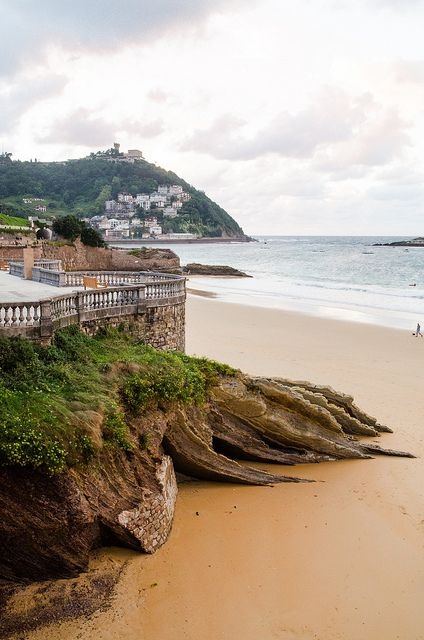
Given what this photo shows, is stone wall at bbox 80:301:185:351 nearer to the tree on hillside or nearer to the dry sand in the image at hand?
the dry sand

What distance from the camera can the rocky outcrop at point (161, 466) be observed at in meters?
8.77

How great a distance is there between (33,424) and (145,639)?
3951mm

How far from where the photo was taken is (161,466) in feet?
36.0

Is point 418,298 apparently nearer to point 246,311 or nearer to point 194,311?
point 246,311

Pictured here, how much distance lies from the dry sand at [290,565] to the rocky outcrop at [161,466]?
518mm

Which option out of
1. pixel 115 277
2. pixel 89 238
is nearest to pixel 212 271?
pixel 89 238

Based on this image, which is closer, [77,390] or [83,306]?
[77,390]

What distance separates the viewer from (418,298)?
191ft

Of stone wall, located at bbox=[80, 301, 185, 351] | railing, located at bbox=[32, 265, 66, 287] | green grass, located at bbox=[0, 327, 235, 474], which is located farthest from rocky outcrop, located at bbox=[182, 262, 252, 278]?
green grass, located at bbox=[0, 327, 235, 474]

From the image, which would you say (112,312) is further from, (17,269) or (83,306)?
(17,269)

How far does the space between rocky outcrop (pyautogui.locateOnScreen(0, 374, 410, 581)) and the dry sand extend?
0.52 meters

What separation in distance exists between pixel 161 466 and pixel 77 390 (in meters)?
2.45

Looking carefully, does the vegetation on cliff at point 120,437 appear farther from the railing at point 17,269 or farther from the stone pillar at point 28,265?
the railing at point 17,269

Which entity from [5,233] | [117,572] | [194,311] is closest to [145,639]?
[117,572]
